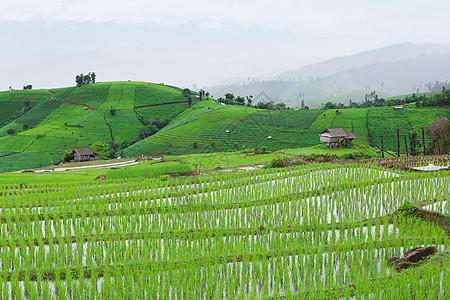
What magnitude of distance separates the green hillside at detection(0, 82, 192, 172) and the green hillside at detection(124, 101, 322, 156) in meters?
13.8

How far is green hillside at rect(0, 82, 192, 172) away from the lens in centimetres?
7338

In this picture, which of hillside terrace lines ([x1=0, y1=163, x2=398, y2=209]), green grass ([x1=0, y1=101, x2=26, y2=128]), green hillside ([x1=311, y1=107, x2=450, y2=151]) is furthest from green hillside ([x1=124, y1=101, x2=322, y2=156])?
green grass ([x1=0, y1=101, x2=26, y2=128])

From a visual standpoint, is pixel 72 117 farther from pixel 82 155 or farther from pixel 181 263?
pixel 181 263

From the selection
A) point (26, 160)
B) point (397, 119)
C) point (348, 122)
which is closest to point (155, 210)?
point (348, 122)

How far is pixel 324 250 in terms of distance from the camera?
7.61 m

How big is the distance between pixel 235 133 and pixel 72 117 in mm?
55797

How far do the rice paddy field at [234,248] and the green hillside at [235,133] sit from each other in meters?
46.6

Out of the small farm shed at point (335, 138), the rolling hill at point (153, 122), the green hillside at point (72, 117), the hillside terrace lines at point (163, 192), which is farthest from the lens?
the green hillside at point (72, 117)

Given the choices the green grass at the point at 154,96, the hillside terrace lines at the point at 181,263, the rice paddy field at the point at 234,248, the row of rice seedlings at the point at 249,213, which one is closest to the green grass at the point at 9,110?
the green grass at the point at 154,96

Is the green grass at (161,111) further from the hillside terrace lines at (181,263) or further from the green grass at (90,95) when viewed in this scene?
the hillside terrace lines at (181,263)

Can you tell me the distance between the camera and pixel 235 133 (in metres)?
66.4

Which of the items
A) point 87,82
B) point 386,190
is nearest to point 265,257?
point 386,190

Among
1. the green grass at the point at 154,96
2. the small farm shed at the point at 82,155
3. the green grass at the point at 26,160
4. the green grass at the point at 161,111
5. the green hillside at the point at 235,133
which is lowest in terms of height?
the green grass at the point at 26,160

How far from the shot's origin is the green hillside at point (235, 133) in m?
60.9
